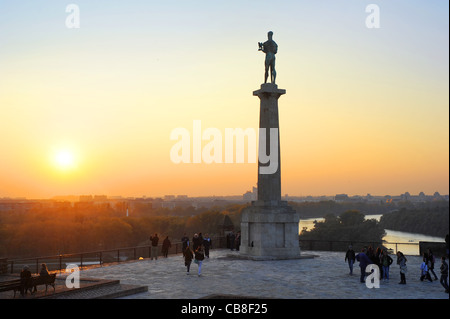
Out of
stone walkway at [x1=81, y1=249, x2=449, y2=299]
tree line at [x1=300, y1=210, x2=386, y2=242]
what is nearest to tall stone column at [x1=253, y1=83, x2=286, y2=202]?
stone walkway at [x1=81, y1=249, x2=449, y2=299]

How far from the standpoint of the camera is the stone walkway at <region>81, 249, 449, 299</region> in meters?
16.5

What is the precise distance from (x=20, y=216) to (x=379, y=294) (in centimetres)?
12531


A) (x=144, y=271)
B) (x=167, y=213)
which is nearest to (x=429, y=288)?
(x=144, y=271)

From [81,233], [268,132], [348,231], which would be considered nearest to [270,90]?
[268,132]

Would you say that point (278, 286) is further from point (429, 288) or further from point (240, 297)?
point (429, 288)

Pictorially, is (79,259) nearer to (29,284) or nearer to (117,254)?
(117,254)

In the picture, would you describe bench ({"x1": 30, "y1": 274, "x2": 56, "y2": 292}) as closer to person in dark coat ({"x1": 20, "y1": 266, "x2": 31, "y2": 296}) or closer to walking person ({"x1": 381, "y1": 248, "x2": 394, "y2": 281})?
person in dark coat ({"x1": 20, "y1": 266, "x2": 31, "y2": 296})

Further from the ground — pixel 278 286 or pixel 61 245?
pixel 278 286

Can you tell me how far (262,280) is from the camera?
64.5 ft

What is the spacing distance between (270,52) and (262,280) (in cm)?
1520

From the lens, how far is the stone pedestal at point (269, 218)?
89.9 feet

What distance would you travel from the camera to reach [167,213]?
200m

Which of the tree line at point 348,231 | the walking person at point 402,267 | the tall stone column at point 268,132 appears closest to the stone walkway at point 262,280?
the walking person at point 402,267
